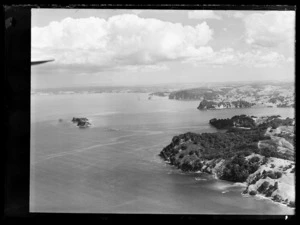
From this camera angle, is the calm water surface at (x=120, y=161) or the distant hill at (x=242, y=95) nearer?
the calm water surface at (x=120, y=161)

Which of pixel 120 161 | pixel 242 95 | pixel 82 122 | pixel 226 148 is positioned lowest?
pixel 120 161

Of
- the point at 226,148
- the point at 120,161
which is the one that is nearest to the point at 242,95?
the point at 226,148

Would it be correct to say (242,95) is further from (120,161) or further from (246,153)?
(120,161)

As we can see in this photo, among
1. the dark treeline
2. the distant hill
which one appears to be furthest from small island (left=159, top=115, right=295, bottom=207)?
the distant hill

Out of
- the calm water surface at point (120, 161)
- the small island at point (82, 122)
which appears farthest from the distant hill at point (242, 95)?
the small island at point (82, 122)

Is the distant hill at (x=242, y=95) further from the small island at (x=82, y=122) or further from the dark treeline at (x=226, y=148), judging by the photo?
the small island at (x=82, y=122)
